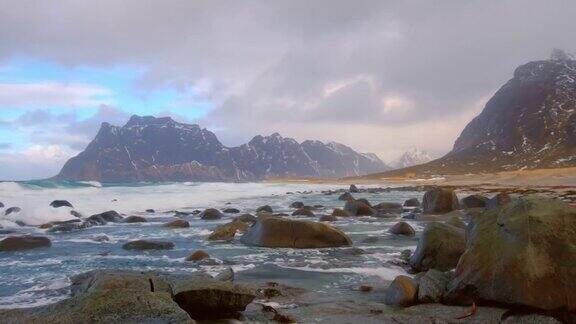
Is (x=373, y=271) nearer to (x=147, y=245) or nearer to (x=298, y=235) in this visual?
(x=298, y=235)

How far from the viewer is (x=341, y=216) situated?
30203mm

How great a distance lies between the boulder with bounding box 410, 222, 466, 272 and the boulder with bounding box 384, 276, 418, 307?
347 cm

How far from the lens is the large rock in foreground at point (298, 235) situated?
18.1 metres

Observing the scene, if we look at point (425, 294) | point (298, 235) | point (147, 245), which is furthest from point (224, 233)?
point (425, 294)

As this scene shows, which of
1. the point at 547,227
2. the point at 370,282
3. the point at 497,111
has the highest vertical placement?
the point at 497,111

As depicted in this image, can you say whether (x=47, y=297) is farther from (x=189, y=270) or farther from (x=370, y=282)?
(x=370, y=282)

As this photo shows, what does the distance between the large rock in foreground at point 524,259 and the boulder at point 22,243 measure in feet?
51.5

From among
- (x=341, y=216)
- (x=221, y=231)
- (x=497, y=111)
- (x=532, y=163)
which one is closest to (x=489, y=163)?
(x=532, y=163)

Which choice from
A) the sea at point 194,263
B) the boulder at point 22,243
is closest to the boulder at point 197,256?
the sea at point 194,263

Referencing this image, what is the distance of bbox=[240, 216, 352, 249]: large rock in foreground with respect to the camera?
1808 cm

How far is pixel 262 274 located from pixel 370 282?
116 inches

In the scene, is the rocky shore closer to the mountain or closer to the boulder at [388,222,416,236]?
the boulder at [388,222,416,236]

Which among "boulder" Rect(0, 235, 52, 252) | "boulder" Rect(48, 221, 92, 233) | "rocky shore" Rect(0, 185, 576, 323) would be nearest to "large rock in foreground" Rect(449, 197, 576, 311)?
"rocky shore" Rect(0, 185, 576, 323)

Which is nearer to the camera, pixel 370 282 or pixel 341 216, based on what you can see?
pixel 370 282
